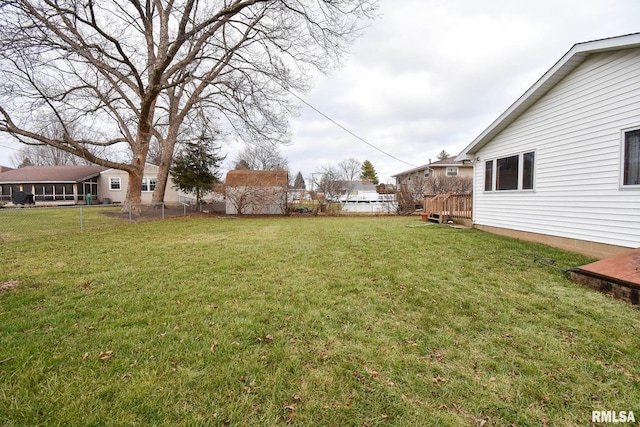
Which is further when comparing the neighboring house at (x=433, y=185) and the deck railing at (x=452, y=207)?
the neighboring house at (x=433, y=185)

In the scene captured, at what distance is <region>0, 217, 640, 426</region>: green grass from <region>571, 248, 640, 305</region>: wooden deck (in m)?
→ 0.21

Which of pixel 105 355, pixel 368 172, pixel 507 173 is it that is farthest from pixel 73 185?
pixel 368 172

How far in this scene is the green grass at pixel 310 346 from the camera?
6.16 feet

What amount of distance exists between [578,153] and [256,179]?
52.0ft

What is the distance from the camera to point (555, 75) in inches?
264

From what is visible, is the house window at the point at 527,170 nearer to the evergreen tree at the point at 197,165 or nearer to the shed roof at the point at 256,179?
the shed roof at the point at 256,179

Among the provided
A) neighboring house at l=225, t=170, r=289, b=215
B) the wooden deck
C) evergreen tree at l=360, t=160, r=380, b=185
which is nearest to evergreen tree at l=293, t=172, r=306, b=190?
neighboring house at l=225, t=170, r=289, b=215

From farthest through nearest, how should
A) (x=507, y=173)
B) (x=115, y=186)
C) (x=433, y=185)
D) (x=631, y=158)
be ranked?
(x=115, y=186), (x=433, y=185), (x=507, y=173), (x=631, y=158)

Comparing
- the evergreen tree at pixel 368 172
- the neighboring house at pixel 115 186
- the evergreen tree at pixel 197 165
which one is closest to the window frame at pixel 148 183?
the neighboring house at pixel 115 186

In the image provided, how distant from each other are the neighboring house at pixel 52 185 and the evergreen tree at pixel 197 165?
47.8 feet

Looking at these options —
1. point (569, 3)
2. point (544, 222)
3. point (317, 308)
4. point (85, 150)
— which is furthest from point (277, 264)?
point (85, 150)

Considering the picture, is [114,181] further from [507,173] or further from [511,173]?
[511,173]

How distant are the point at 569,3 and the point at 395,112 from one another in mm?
13657

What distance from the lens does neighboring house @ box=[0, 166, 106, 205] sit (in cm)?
2594
